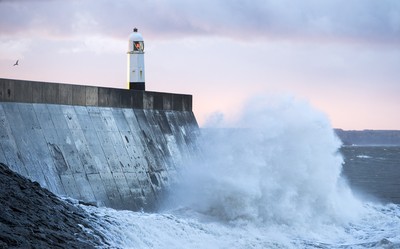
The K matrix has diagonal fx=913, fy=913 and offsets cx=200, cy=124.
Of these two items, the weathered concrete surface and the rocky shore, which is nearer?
the rocky shore

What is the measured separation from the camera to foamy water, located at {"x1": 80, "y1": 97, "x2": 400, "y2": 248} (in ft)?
58.6

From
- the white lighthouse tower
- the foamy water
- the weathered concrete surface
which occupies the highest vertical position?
the white lighthouse tower

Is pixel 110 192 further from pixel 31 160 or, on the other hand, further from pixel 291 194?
pixel 291 194

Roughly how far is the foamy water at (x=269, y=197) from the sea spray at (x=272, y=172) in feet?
0.08

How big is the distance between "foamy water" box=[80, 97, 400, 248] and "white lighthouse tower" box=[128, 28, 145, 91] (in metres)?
2.36

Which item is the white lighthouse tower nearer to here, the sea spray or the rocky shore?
the sea spray

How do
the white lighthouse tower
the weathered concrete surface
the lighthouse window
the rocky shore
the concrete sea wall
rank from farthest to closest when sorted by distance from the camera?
the lighthouse window → the white lighthouse tower → the weathered concrete surface → the concrete sea wall → the rocky shore

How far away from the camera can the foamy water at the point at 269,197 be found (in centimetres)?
1788

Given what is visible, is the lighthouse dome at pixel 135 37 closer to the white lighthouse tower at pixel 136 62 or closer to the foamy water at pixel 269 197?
the white lighthouse tower at pixel 136 62

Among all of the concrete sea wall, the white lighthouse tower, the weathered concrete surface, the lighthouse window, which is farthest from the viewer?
the lighthouse window

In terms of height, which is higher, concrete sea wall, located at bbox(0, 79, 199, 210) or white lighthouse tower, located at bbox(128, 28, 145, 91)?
white lighthouse tower, located at bbox(128, 28, 145, 91)

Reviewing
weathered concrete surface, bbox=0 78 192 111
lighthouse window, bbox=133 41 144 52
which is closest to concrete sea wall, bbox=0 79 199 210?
weathered concrete surface, bbox=0 78 192 111

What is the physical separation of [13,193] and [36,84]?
4573 mm

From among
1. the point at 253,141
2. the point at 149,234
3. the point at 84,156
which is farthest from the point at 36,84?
the point at 253,141
